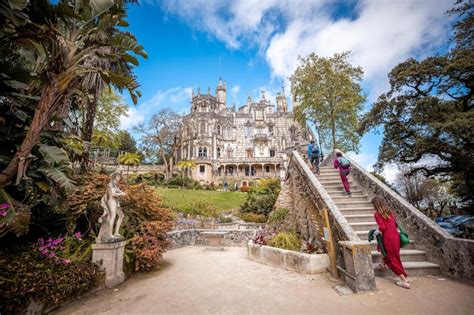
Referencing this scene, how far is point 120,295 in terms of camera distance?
4.63m

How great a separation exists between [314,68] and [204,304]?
17879mm

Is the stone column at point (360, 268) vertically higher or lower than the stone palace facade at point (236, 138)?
lower

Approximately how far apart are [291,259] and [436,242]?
10.5 ft

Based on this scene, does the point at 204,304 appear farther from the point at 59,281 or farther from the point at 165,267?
the point at 165,267

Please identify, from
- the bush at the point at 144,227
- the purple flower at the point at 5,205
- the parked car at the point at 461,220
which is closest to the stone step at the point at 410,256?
the bush at the point at 144,227

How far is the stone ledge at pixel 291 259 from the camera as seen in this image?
5160 mm

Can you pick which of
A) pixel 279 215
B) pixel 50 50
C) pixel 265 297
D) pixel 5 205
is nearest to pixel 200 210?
pixel 279 215

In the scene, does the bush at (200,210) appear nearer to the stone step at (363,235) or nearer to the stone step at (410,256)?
the stone step at (363,235)

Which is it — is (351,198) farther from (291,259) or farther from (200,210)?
(200,210)

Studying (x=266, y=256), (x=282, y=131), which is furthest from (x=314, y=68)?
(x=282, y=131)

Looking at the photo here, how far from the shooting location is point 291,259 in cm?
567

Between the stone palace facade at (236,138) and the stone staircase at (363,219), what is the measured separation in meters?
34.1

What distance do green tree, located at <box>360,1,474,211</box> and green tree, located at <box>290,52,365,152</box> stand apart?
10.3ft

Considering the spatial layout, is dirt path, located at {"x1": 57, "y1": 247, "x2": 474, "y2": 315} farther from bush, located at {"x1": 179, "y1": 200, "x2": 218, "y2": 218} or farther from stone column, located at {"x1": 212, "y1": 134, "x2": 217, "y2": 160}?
stone column, located at {"x1": 212, "y1": 134, "x2": 217, "y2": 160}
